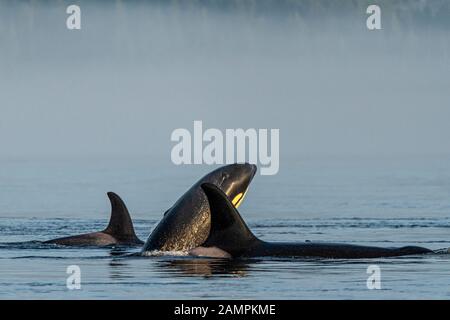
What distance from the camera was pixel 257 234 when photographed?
46.4 m

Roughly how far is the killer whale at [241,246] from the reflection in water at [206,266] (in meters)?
0.29

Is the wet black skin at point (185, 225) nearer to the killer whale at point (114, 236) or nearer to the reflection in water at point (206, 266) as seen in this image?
the reflection in water at point (206, 266)

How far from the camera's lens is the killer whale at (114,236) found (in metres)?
41.2

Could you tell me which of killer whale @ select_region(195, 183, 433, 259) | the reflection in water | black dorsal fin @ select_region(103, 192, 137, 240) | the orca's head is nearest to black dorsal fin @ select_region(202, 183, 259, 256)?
killer whale @ select_region(195, 183, 433, 259)

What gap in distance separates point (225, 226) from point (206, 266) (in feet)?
3.50

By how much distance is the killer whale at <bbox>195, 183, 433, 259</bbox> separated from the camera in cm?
3344

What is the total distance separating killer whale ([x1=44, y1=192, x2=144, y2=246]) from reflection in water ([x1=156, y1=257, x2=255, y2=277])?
23.9ft

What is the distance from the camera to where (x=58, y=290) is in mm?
29844

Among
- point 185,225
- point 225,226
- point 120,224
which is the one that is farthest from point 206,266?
point 120,224

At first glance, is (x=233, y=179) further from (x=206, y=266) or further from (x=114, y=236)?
(x=114, y=236)

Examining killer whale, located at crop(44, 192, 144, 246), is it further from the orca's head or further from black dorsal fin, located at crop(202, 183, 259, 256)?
black dorsal fin, located at crop(202, 183, 259, 256)

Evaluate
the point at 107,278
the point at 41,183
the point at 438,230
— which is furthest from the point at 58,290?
the point at 41,183
